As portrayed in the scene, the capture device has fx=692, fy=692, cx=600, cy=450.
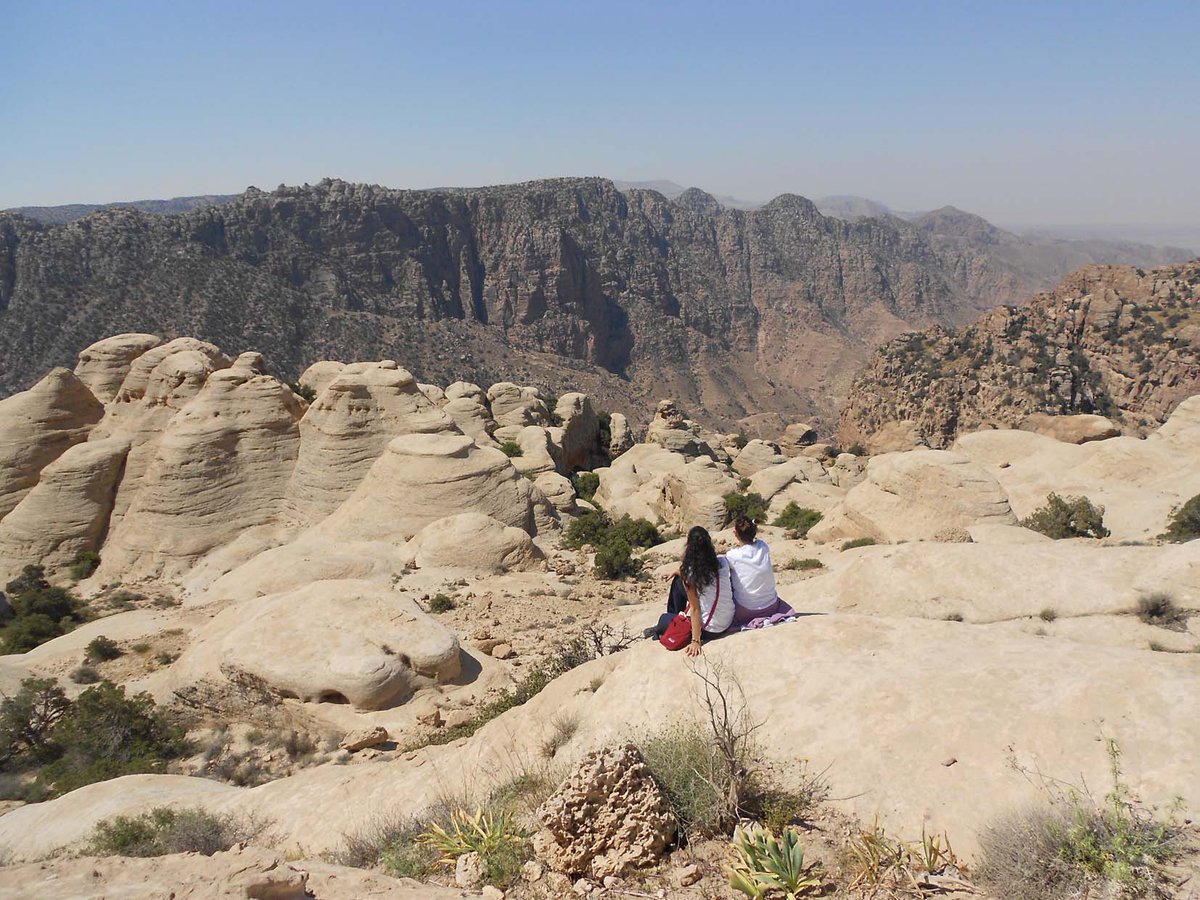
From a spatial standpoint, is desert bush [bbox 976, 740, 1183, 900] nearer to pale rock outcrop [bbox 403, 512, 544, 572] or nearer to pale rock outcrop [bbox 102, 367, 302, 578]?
pale rock outcrop [bbox 403, 512, 544, 572]

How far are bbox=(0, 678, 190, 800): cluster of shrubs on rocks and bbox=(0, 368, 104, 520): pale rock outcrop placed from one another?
16.5m

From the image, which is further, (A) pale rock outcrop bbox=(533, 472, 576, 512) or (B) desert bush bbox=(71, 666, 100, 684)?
(A) pale rock outcrop bbox=(533, 472, 576, 512)

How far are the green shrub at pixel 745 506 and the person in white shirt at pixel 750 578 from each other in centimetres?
1738

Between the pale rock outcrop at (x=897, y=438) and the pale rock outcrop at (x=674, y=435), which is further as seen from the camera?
the pale rock outcrop at (x=897, y=438)

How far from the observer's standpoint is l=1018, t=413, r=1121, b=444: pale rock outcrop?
1400 inches

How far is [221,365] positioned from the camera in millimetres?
28734

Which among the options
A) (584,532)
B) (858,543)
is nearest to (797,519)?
(858,543)

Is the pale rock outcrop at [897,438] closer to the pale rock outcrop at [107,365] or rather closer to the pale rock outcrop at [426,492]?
the pale rock outcrop at [426,492]

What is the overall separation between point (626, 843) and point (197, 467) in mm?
21787

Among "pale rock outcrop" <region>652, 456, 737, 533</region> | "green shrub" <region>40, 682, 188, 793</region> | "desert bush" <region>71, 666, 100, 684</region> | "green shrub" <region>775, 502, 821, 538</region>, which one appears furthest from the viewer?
"pale rock outcrop" <region>652, 456, 737, 533</region>

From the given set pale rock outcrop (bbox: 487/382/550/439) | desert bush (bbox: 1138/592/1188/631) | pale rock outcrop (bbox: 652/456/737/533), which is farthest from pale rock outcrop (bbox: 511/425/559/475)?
desert bush (bbox: 1138/592/1188/631)

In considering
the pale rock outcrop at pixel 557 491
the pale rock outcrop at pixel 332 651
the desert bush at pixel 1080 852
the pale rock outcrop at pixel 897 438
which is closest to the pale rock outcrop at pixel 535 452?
the pale rock outcrop at pixel 557 491

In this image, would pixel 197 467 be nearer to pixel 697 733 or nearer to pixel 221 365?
pixel 221 365

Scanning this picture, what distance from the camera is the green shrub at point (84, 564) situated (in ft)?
71.5
